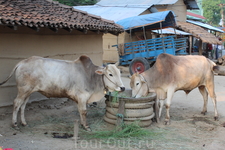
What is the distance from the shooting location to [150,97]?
5828 millimetres

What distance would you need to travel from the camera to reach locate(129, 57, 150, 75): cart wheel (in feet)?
40.4

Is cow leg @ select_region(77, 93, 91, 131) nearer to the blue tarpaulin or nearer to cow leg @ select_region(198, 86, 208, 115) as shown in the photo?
cow leg @ select_region(198, 86, 208, 115)

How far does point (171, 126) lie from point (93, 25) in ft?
10.6

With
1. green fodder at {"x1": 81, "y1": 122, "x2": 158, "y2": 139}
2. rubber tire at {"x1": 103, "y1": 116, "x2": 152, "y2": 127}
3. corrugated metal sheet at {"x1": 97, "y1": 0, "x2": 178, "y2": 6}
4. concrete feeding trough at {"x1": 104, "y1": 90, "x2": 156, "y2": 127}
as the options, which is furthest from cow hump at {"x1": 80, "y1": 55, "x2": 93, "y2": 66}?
corrugated metal sheet at {"x1": 97, "y1": 0, "x2": 178, "y2": 6}

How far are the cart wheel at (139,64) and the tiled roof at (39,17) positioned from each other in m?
3.97

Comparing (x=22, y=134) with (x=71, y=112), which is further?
(x=71, y=112)

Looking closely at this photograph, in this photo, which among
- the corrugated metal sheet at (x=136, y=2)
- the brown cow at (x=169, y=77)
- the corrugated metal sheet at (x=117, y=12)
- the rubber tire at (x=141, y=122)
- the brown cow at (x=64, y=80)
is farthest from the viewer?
the corrugated metal sheet at (x=136, y=2)

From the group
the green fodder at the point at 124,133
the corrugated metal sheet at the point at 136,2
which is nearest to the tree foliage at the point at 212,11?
the corrugated metal sheet at the point at 136,2

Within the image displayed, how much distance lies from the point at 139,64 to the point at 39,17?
703cm

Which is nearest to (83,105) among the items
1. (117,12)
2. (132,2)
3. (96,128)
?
(96,128)

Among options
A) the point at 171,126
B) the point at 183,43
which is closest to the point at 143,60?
the point at 183,43

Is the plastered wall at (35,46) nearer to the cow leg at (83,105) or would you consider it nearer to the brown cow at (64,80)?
the brown cow at (64,80)

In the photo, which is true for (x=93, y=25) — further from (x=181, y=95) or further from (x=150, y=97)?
(x=181, y=95)

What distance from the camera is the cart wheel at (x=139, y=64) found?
12318mm
